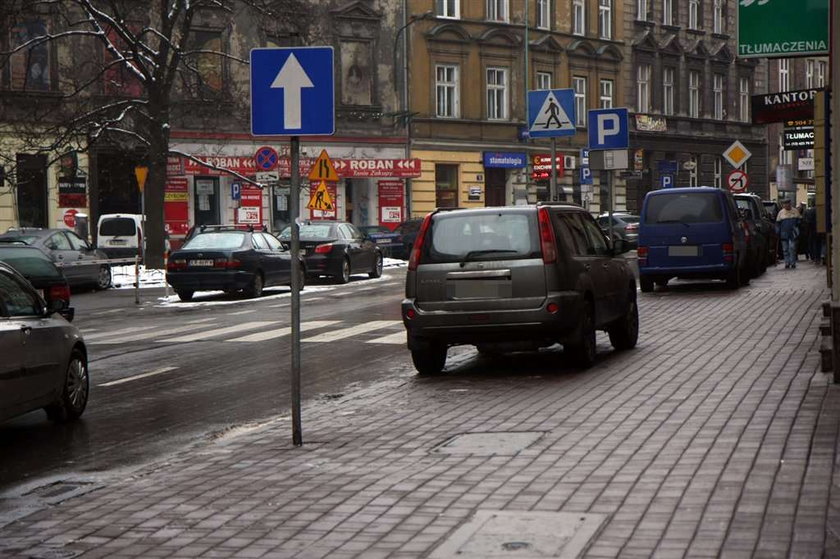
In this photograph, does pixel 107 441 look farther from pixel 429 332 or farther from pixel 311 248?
pixel 311 248

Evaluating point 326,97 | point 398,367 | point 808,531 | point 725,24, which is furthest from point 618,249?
point 725,24

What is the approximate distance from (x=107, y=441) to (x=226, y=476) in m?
2.38

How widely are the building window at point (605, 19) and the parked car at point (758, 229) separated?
1168 inches

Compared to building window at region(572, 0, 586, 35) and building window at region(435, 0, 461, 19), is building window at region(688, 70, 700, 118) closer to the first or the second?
building window at region(572, 0, 586, 35)

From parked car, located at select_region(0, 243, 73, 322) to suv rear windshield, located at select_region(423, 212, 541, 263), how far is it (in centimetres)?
949

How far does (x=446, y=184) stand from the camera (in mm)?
57781

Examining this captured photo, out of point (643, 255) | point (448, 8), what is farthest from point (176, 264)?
point (448, 8)

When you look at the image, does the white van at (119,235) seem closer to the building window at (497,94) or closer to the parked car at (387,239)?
the parked car at (387,239)

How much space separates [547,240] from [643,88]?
5503 centimetres

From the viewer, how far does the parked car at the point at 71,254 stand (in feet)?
108

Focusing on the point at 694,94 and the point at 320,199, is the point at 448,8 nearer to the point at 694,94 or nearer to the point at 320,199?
the point at 694,94

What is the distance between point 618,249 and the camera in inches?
648

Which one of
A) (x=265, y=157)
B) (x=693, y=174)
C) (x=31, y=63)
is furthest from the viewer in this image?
(x=693, y=174)

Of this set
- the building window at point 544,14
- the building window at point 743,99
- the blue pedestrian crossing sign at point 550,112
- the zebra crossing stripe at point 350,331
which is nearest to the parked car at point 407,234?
the building window at point 544,14
